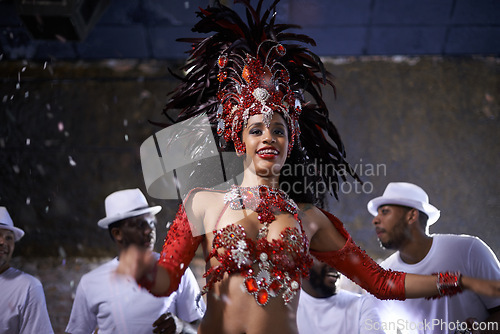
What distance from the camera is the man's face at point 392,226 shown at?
338 cm

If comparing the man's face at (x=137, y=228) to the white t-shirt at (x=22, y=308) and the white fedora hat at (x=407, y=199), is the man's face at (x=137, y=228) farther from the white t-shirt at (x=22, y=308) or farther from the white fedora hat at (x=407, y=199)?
the white fedora hat at (x=407, y=199)

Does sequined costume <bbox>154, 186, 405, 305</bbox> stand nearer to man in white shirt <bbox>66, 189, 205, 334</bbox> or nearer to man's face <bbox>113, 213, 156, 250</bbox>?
man's face <bbox>113, 213, 156, 250</bbox>

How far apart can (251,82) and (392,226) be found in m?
1.78

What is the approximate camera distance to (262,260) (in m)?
1.98

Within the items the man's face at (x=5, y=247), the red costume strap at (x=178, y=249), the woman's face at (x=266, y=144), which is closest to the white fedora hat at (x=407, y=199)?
the woman's face at (x=266, y=144)

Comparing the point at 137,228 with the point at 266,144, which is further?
the point at 137,228

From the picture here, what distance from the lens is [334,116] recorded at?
4.35 meters

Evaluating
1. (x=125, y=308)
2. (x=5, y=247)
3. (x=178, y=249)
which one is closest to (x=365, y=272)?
(x=178, y=249)

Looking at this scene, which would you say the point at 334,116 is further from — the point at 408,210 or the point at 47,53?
the point at 47,53

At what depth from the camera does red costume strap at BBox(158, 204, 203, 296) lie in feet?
6.18

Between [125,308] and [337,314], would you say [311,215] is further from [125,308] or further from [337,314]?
[125,308]

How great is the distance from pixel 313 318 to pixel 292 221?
1.51 metres

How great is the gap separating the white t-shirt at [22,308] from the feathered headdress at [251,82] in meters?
1.80

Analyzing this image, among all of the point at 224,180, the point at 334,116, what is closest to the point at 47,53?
the point at 334,116
